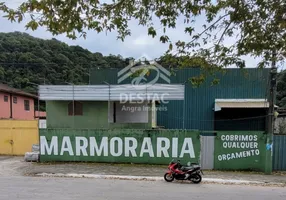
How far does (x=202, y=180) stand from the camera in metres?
11.7

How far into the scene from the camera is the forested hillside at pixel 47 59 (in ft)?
104

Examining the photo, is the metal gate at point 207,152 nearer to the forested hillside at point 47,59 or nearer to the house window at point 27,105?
the forested hillside at point 47,59

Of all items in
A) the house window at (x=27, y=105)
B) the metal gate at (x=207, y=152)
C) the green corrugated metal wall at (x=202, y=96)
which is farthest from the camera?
the house window at (x=27, y=105)

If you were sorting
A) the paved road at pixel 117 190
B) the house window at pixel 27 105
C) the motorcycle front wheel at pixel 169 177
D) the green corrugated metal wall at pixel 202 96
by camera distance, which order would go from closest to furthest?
the paved road at pixel 117 190 → the motorcycle front wheel at pixel 169 177 → the green corrugated metal wall at pixel 202 96 → the house window at pixel 27 105

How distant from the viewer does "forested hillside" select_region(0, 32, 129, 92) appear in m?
31.5

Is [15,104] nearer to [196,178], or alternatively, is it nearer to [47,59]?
[47,59]

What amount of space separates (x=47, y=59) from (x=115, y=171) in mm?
22240

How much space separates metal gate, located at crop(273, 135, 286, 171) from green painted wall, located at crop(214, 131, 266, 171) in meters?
0.70

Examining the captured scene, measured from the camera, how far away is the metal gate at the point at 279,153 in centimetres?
1411

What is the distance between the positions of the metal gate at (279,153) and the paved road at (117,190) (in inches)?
162

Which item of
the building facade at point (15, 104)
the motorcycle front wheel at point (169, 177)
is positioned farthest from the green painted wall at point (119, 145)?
the building facade at point (15, 104)

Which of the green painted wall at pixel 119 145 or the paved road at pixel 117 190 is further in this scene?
the green painted wall at pixel 119 145

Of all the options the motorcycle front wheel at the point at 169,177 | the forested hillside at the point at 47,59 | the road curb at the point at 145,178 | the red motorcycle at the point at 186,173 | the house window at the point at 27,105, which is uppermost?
the forested hillside at the point at 47,59

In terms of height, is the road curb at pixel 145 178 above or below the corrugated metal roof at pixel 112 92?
below
